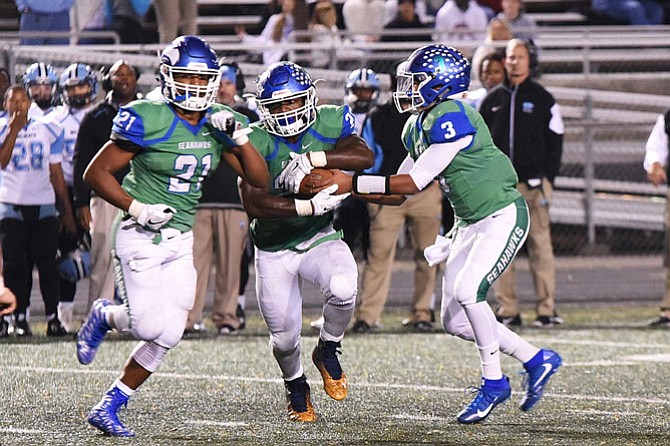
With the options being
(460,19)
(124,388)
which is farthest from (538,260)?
(460,19)

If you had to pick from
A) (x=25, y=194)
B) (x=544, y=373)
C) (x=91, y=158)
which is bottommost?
(x=544, y=373)

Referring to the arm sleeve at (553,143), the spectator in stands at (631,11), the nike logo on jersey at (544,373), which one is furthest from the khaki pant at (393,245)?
the spectator in stands at (631,11)

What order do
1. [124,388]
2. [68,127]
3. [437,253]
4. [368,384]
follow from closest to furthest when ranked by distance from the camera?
[124,388], [437,253], [368,384], [68,127]

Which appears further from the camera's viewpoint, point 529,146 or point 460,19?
point 460,19

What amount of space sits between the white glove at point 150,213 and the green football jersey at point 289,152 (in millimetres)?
611

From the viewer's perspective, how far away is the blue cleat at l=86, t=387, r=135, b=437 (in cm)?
593

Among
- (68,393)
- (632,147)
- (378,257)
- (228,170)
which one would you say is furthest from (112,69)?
(632,147)

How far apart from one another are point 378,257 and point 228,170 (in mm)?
1219

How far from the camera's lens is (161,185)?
20.2ft

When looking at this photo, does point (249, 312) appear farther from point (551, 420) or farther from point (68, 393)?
point (551, 420)

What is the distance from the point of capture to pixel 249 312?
1116 cm

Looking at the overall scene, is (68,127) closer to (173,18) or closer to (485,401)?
(173,18)

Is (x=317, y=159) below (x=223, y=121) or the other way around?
below

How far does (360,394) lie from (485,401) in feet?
3.41
